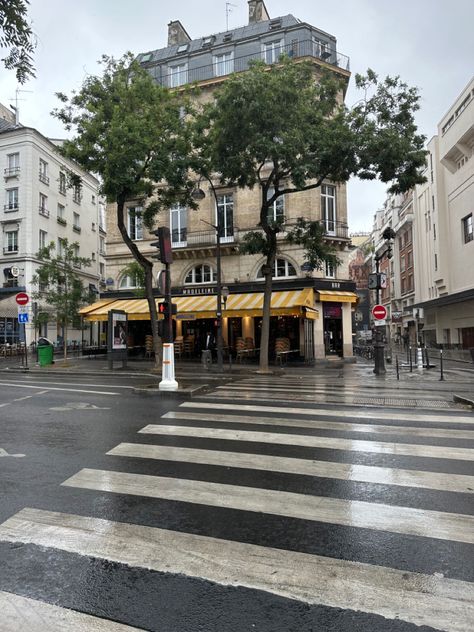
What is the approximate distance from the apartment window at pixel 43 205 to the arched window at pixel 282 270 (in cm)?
2288

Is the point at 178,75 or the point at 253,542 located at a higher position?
the point at 178,75

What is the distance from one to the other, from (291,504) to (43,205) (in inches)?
1606

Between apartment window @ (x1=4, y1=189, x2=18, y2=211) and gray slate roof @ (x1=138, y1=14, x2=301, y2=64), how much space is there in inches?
635

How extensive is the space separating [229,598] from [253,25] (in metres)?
34.8

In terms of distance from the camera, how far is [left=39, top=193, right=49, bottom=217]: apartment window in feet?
127

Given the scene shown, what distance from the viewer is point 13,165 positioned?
124ft

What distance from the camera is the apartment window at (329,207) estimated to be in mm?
26094

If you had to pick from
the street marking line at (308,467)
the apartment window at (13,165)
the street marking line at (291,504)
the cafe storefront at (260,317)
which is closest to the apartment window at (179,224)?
the cafe storefront at (260,317)

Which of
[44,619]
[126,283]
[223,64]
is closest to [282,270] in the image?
[126,283]

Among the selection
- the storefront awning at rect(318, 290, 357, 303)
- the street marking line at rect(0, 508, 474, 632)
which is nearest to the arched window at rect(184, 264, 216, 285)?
the storefront awning at rect(318, 290, 357, 303)

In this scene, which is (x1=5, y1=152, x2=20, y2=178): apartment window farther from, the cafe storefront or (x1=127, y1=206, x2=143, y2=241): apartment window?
the cafe storefront

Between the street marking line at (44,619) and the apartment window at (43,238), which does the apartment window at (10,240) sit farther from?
the street marking line at (44,619)

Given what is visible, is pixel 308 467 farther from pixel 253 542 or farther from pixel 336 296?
pixel 336 296

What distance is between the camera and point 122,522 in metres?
3.81
